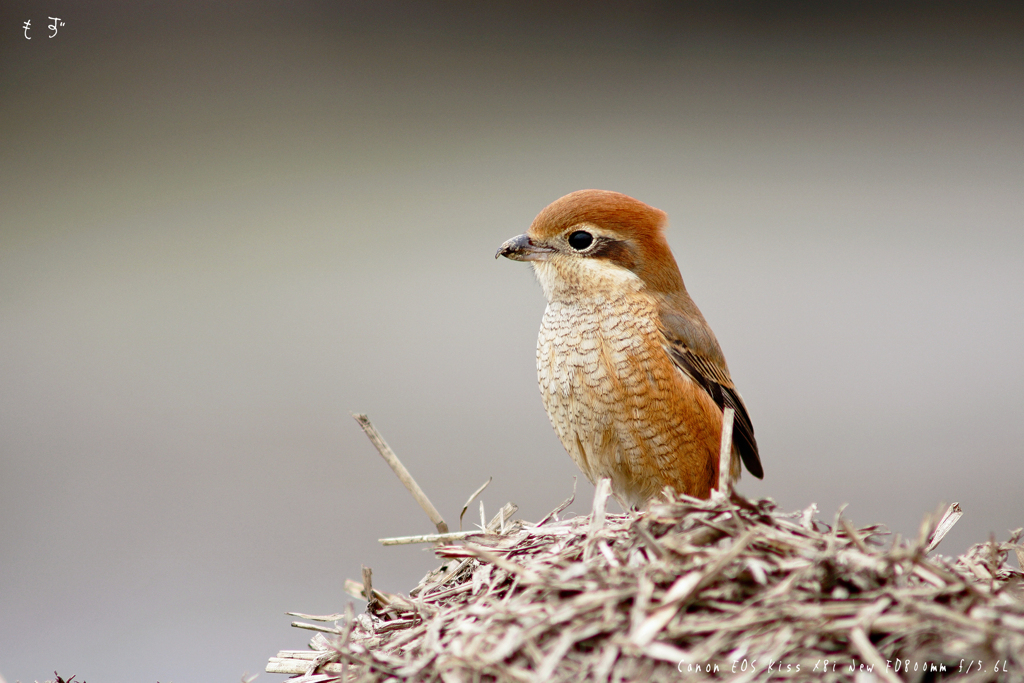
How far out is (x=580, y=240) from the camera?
6.20 feet

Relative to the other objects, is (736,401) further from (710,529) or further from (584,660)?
(584,660)

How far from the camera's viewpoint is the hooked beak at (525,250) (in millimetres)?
1907

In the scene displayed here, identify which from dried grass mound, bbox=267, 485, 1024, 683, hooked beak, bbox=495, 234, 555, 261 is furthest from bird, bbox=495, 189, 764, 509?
dried grass mound, bbox=267, 485, 1024, 683

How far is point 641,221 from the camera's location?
191 centimetres

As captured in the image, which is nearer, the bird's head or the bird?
the bird

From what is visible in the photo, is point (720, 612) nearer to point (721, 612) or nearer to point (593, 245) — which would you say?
point (721, 612)

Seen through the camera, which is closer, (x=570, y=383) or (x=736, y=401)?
(x=570, y=383)

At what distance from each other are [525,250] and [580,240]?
14cm

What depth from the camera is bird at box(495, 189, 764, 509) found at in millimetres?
1747

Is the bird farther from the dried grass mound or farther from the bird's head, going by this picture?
the dried grass mound

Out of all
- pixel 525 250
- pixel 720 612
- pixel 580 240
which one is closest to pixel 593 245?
pixel 580 240

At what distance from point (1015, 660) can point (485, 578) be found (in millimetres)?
662

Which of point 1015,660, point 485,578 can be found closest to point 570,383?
point 485,578

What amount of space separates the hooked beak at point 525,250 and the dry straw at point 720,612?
2.98 ft
